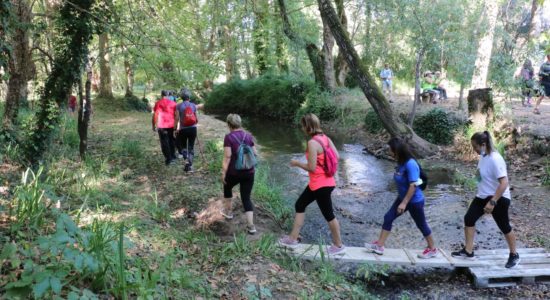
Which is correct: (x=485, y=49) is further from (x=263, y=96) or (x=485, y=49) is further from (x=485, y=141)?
(x=263, y=96)

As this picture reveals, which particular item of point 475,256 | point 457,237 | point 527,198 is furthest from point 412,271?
point 527,198

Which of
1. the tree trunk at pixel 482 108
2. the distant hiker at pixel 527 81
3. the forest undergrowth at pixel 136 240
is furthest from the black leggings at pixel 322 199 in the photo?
the distant hiker at pixel 527 81

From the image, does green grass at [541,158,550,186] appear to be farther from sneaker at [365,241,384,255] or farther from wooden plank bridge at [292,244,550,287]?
sneaker at [365,241,384,255]

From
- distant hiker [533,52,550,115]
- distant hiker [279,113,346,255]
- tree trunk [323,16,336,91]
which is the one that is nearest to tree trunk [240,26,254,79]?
tree trunk [323,16,336,91]

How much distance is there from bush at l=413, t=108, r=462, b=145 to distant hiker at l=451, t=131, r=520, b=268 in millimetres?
9429

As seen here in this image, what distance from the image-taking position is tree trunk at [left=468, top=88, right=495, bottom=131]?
13359mm

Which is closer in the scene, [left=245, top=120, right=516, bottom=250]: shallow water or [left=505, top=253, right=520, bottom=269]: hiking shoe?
[left=505, top=253, right=520, bottom=269]: hiking shoe

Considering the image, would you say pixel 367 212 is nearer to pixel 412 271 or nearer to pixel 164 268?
pixel 412 271

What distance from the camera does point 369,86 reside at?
528 inches

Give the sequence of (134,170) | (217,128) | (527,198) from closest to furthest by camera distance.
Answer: (527,198) → (134,170) → (217,128)

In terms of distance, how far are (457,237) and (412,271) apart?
5.94 feet

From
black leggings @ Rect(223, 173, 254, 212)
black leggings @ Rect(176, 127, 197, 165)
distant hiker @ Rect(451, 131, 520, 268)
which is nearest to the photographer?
distant hiker @ Rect(451, 131, 520, 268)

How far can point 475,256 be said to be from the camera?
6.09 metres

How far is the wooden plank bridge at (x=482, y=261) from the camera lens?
5.58 meters
